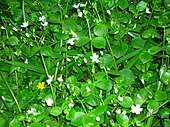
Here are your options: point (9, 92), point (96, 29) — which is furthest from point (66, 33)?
point (9, 92)

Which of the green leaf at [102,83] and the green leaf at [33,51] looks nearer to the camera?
the green leaf at [102,83]

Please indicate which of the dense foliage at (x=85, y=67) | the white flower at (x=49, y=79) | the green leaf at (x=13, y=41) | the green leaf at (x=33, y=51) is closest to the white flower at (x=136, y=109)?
the dense foliage at (x=85, y=67)

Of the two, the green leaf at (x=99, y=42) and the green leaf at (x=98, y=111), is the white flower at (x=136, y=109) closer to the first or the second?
the green leaf at (x=98, y=111)

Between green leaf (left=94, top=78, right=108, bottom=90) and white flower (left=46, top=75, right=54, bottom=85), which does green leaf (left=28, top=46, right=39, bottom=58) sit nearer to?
white flower (left=46, top=75, right=54, bottom=85)

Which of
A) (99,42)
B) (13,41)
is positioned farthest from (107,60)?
(13,41)

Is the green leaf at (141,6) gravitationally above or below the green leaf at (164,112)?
above

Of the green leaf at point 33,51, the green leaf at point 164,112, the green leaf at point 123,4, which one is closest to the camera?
the green leaf at point 164,112

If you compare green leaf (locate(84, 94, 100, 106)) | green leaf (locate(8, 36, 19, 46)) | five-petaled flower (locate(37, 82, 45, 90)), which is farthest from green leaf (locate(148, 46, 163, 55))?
green leaf (locate(8, 36, 19, 46))

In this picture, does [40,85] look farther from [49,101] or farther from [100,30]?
[100,30]
